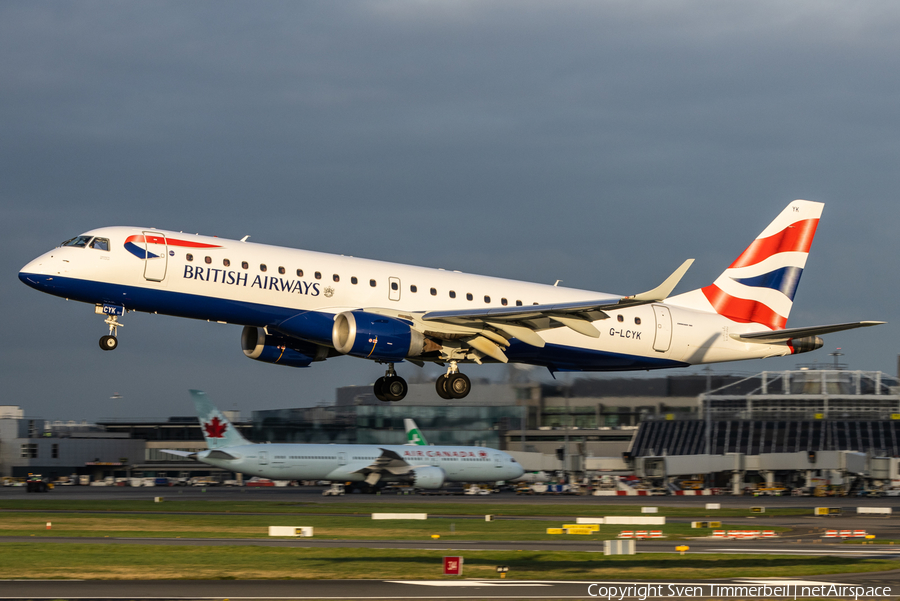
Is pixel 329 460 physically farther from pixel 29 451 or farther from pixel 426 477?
pixel 29 451

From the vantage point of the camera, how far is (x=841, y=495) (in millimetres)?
82375

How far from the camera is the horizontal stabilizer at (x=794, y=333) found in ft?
112

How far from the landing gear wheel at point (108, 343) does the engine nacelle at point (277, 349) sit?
18.6 feet

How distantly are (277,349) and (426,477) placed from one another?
118 ft

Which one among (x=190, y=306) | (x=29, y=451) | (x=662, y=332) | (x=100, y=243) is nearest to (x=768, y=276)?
(x=662, y=332)

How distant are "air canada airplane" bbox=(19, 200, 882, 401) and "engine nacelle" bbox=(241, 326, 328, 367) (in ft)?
0.17

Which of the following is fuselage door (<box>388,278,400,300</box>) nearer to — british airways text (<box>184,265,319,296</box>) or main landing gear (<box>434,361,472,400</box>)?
british airways text (<box>184,265,319,296</box>)

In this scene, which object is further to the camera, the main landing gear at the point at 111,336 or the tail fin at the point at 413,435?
the tail fin at the point at 413,435

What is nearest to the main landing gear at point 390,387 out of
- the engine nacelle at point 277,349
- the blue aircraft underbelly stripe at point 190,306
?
the engine nacelle at point 277,349

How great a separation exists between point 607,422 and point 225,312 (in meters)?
57.7

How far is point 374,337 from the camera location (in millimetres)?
34156

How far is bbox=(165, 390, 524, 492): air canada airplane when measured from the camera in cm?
7044

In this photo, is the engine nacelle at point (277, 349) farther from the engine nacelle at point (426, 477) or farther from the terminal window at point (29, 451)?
the terminal window at point (29, 451)

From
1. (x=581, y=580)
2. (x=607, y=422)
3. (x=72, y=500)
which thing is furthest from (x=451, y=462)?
(x=581, y=580)
